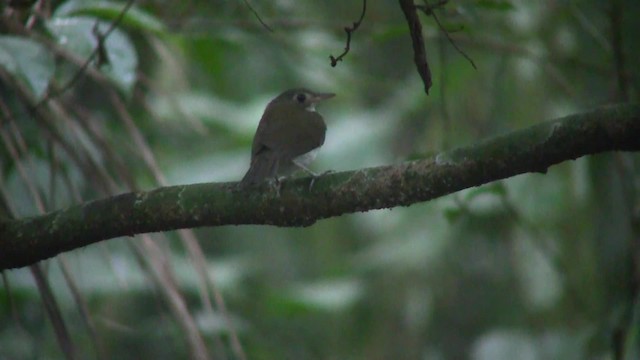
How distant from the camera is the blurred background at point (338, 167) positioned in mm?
2889

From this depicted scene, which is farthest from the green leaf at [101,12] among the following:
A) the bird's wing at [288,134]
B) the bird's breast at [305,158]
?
the bird's breast at [305,158]

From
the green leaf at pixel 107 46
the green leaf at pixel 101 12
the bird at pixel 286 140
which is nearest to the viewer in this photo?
the green leaf at pixel 107 46

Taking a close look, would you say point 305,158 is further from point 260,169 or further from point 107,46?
point 107,46

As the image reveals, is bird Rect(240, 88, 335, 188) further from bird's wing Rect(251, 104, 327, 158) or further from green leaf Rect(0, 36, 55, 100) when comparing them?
green leaf Rect(0, 36, 55, 100)

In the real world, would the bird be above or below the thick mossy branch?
below

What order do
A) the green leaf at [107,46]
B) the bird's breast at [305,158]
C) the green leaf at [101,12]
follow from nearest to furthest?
the green leaf at [107,46] < the green leaf at [101,12] < the bird's breast at [305,158]

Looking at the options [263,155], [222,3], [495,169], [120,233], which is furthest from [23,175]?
[222,3]

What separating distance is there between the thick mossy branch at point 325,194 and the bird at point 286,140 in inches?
25.9

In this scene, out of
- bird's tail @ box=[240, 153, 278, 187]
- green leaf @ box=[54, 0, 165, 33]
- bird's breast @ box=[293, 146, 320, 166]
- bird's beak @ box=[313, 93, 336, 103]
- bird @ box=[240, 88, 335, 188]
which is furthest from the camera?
bird's beak @ box=[313, 93, 336, 103]

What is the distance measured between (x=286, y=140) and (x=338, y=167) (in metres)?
1.92

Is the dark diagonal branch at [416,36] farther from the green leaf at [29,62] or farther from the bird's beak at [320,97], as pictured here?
the bird's beak at [320,97]

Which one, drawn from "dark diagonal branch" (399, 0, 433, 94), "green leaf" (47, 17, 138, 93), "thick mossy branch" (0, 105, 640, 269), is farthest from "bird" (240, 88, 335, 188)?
"dark diagonal branch" (399, 0, 433, 94)

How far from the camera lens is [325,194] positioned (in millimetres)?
2062

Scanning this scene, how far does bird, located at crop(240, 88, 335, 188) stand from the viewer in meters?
3.06
